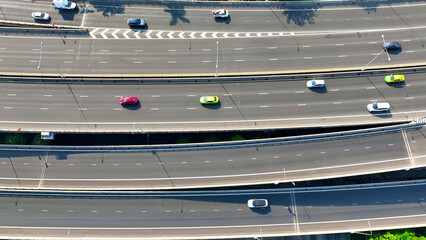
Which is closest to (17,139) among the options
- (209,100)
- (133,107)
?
(133,107)

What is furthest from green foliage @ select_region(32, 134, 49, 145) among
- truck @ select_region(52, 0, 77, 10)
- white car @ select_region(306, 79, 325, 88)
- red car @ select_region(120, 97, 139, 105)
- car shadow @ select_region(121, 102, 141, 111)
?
white car @ select_region(306, 79, 325, 88)

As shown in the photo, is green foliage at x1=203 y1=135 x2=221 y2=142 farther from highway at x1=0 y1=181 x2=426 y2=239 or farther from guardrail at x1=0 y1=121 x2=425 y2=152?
highway at x1=0 y1=181 x2=426 y2=239

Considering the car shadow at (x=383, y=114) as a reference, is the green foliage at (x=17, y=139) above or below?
below

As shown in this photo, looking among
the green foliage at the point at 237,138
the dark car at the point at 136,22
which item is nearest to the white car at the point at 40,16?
the dark car at the point at 136,22

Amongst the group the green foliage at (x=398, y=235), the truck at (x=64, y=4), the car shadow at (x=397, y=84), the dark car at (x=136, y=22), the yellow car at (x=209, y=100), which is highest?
the truck at (x=64, y=4)

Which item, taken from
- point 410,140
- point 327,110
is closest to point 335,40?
point 327,110

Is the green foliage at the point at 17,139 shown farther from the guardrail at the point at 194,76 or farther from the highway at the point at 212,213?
the guardrail at the point at 194,76
